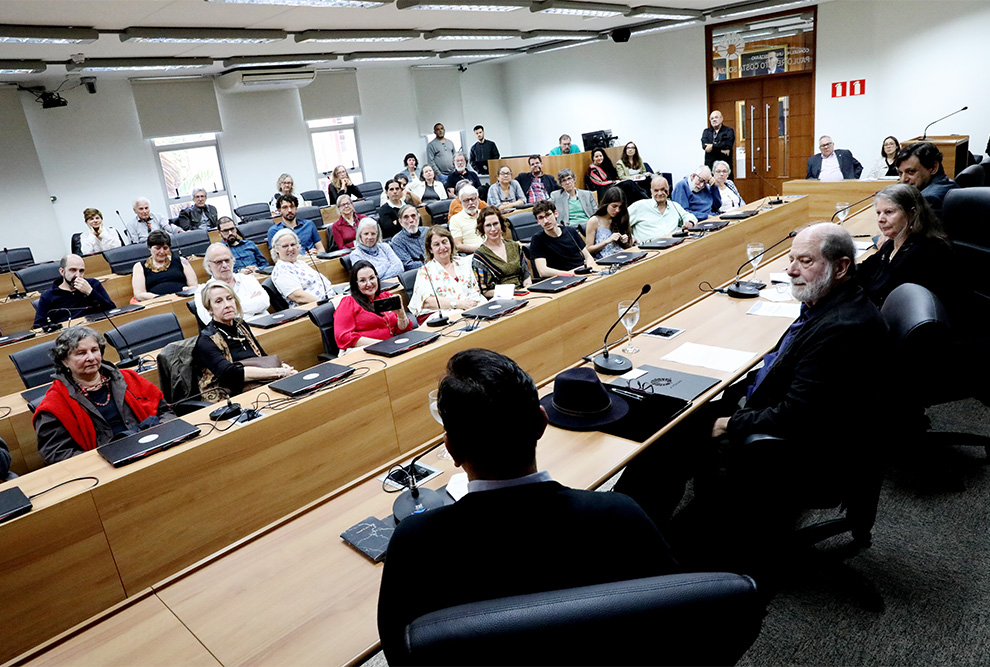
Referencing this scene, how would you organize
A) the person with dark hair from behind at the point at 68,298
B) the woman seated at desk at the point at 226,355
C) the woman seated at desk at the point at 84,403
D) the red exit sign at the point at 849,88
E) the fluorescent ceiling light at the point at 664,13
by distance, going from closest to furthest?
the woman seated at desk at the point at 84,403
the woman seated at desk at the point at 226,355
the person with dark hair from behind at the point at 68,298
the fluorescent ceiling light at the point at 664,13
the red exit sign at the point at 849,88

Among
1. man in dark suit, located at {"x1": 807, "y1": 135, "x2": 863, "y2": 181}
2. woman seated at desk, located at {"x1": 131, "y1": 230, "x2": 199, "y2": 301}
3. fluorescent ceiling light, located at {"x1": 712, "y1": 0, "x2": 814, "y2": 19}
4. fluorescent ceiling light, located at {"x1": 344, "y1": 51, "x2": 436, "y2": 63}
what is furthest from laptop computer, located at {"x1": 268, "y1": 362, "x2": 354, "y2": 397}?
fluorescent ceiling light, located at {"x1": 712, "y1": 0, "x2": 814, "y2": 19}

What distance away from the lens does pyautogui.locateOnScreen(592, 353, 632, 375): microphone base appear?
2.63 metres

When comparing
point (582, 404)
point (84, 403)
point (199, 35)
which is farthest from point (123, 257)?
point (582, 404)

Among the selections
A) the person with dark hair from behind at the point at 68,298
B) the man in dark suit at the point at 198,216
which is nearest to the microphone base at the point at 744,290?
the person with dark hair from behind at the point at 68,298

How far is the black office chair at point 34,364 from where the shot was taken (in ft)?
12.5

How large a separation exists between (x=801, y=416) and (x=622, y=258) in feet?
8.33

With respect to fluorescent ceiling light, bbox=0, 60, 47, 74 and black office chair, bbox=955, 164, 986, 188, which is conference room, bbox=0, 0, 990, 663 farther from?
black office chair, bbox=955, 164, 986, 188

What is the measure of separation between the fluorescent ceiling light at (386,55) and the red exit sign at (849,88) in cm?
626

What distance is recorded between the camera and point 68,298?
523cm

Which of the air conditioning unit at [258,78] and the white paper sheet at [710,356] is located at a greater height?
the air conditioning unit at [258,78]

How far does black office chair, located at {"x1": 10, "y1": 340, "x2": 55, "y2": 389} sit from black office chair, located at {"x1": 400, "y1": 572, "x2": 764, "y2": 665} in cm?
387

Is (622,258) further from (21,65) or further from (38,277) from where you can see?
(21,65)

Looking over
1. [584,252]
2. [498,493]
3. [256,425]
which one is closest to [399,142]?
[584,252]

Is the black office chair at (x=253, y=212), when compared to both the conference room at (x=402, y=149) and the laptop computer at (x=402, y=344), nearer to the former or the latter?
the conference room at (x=402, y=149)
